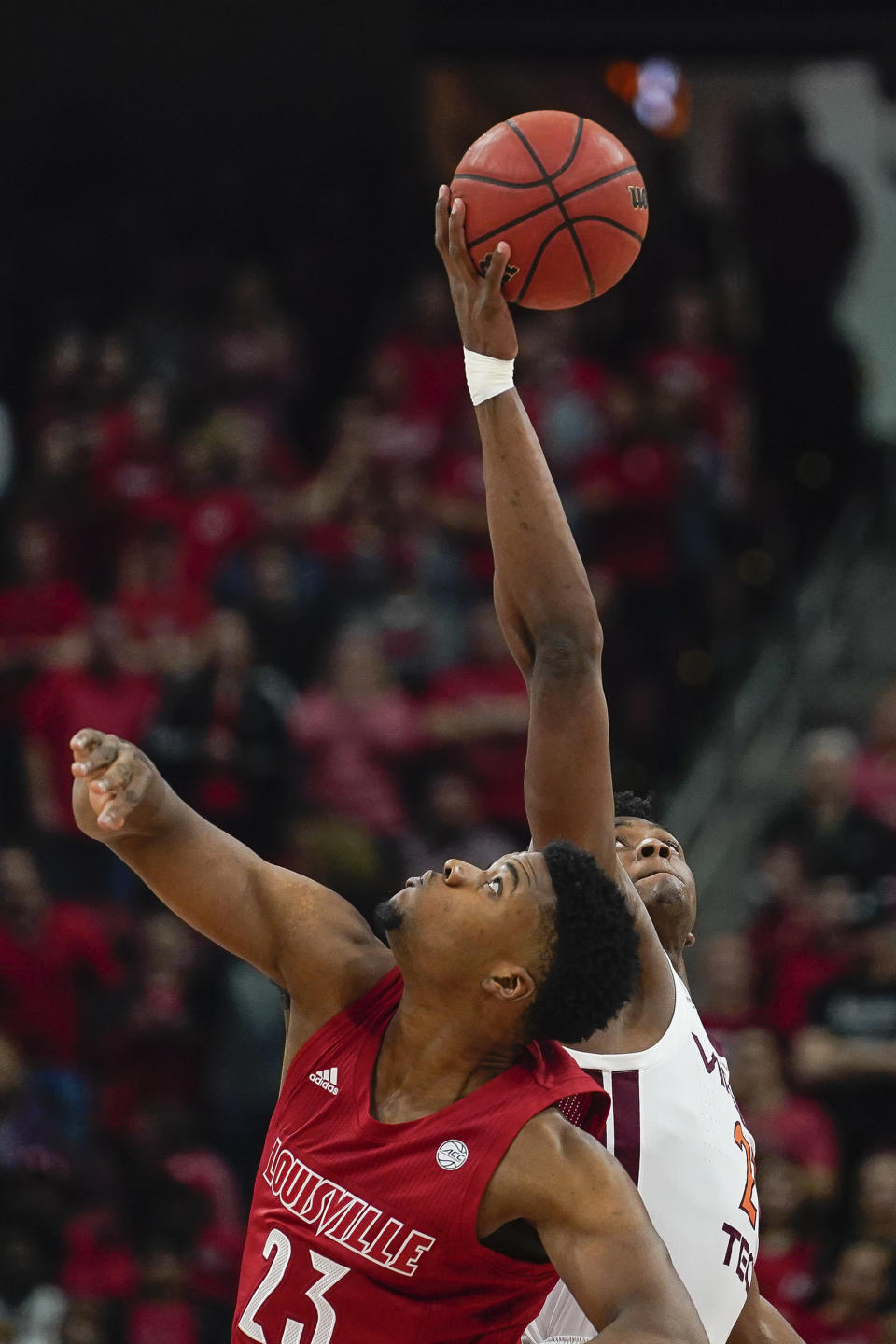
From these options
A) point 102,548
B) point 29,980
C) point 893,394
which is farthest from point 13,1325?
point 893,394

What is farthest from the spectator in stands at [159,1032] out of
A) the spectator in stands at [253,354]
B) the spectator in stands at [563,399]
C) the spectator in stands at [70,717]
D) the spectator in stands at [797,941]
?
the spectator in stands at [253,354]

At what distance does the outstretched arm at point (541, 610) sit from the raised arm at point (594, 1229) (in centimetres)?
56

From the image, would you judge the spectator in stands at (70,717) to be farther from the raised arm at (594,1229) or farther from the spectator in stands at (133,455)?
the raised arm at (594,1229)

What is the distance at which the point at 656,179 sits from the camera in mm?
12383

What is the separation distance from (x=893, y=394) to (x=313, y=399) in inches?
138

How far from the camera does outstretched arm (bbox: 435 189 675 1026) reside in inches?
148

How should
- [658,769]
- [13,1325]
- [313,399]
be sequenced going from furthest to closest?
[313,399] → [658,769] → [13,1325]

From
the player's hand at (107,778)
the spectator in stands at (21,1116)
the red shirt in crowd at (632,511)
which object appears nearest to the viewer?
the player's hand at (107,778)

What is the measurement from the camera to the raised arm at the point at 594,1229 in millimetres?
3242

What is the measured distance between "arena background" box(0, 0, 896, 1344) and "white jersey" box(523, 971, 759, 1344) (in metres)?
3.55

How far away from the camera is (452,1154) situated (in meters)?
3.52

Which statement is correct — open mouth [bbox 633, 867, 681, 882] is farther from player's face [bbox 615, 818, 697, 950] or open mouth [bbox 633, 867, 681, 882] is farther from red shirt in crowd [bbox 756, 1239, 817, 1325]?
red shirt in crowd [bbox 756, 1239, 817, 1325]

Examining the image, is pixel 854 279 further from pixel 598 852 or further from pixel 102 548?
pixel 598 852

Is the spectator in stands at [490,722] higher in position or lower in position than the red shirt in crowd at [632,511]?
lower
